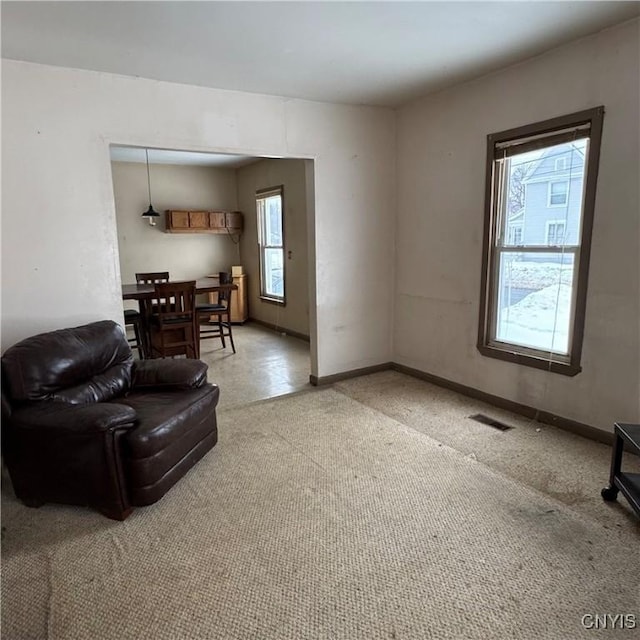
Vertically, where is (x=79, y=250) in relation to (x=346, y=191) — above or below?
below

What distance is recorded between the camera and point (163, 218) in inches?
272

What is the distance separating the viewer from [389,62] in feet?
9.95

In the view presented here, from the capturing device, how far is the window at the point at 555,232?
3057 mm

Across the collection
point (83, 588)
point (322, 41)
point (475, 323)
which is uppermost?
point (322, 41)

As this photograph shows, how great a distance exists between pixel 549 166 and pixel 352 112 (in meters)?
1.84

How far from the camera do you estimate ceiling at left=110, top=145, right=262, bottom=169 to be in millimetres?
5898

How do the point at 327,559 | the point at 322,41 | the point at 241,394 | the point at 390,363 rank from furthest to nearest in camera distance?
the point at 390,363 → the point at 241,394 → the point at 322,41 → the point at 327,559

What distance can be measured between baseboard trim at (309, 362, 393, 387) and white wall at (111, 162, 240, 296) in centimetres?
384

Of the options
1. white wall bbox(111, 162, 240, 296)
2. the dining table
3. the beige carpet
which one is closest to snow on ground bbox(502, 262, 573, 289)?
the beige carpet

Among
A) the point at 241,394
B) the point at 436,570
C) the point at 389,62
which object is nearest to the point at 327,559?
the point at 436,570

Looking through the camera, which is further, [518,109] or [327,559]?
[518,109]

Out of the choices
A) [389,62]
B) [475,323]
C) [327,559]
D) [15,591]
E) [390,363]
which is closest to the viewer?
[15,591]

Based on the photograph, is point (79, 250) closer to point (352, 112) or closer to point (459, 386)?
point (352, 112)

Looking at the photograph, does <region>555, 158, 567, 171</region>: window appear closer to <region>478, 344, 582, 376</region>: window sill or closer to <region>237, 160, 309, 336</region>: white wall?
<region>478, 344, 582, 376</region>: window sill
